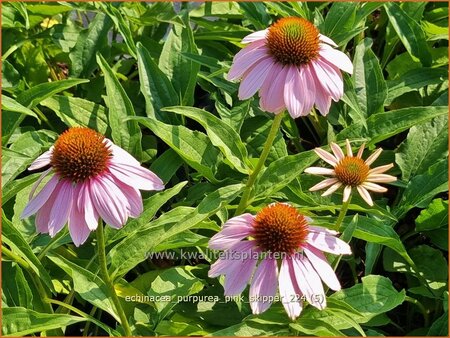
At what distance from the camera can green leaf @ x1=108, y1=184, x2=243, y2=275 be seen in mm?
1245

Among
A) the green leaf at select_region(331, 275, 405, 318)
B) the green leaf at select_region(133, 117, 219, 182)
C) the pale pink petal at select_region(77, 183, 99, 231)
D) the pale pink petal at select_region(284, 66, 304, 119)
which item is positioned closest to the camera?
the pale pink petal at select_region(77, 183, 99, 231)

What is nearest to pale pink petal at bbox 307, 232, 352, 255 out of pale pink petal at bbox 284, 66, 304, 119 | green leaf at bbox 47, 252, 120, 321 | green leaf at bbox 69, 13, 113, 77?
pale pink petal at bbox 284, 66, 304, 119

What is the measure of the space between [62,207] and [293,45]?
50 cm

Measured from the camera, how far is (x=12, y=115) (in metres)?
1.69

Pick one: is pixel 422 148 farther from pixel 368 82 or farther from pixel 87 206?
pixel 87 206

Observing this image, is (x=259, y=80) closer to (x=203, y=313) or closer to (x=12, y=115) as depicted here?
(x=203, y=313)

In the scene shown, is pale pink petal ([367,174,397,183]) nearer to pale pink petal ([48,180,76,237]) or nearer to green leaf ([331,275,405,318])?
green leaf ([331,275,405,318])

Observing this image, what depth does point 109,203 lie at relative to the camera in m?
1.06

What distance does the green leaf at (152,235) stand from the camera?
125cm

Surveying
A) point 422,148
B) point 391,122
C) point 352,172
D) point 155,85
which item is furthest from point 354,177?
point 155,85

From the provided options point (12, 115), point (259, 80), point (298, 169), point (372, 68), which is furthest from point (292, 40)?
point (12, 115)

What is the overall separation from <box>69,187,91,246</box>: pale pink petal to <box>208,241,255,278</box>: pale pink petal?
22cm

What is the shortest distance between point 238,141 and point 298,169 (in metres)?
0.16

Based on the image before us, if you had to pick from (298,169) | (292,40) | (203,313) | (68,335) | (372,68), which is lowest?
(68,335)
